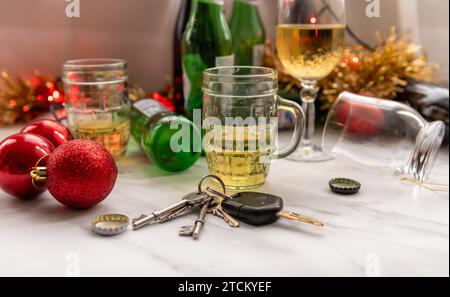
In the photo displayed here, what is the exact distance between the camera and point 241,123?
698mm

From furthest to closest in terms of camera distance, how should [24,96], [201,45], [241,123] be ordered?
[24,96] < [201,45] < [241,123]

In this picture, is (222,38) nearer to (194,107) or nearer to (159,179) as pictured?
(194,107)

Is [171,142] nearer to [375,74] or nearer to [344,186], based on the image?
[344,186]

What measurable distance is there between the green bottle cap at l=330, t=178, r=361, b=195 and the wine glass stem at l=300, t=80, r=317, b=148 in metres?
0.17

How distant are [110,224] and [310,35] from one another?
1.35 feet

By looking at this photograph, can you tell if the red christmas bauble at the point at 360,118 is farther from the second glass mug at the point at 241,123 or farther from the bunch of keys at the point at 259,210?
the bunch of keys at the point at 259,210

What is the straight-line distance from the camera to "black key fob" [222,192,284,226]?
0.60 metres

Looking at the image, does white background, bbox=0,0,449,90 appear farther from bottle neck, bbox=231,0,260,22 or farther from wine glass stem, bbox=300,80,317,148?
wine glass stem, bbox=300,80,317,148

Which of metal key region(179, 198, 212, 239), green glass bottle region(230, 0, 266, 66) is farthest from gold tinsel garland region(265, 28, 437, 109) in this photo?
metal key region(179, 198, 212, 239)

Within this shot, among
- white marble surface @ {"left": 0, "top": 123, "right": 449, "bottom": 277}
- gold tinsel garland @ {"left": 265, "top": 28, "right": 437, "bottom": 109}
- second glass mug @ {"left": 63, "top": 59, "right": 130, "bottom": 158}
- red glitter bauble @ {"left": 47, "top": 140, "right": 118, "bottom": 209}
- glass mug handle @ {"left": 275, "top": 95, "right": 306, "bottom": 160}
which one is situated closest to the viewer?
white marble surface @ {"left": 0, "top": 123, "right": 449, "bottom": 277}

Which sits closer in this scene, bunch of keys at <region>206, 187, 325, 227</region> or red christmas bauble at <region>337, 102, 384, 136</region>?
bunch of keys at <region>206, 187, 325, 227</region>

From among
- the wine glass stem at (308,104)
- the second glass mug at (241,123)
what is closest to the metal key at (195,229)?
the second glass mug at (241,123)

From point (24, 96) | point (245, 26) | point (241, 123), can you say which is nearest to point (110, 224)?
point (241, 123)
